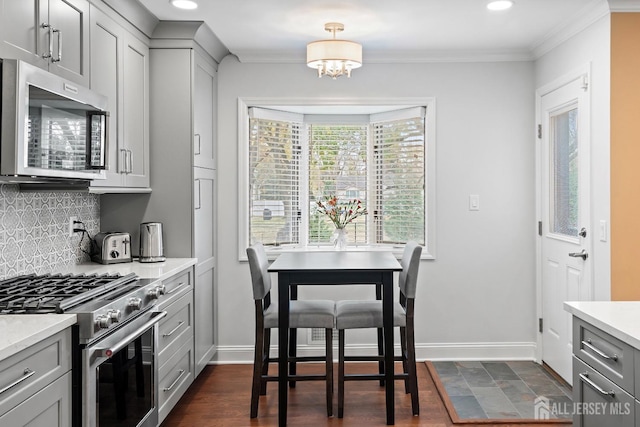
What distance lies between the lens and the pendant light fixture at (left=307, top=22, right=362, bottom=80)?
3.33 m

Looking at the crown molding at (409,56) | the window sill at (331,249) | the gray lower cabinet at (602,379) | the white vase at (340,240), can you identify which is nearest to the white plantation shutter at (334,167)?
the window sill at (331,249)

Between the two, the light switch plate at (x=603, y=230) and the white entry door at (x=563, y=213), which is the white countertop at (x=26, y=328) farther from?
the white entry door at (x=563, y=213)

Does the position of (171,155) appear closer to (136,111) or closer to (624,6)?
(136,111)

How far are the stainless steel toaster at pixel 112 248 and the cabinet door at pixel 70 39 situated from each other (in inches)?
39.4

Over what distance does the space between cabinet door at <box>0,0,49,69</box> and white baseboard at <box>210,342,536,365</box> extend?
2670mm

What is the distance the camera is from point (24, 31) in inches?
84.0

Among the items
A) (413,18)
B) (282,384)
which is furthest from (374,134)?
(282,384)

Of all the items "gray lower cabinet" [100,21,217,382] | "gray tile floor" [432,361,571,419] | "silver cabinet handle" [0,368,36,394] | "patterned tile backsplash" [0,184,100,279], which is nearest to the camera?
"silver cabinet handle" [0,368,36,394]

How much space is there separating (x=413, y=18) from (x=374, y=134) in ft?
4.41

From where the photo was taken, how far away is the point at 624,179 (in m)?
3.00

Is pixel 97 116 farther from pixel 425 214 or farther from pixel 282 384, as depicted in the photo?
pixel 425 214

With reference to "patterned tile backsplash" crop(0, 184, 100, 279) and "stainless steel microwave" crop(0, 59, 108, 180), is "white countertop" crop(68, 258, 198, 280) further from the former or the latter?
"stainless steel microwave" crop(0, 59, 108, 180)

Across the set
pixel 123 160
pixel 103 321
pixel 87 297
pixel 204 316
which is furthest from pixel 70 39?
pixel 204 316

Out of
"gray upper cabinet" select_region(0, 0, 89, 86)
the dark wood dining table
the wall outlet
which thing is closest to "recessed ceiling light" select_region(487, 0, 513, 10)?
the dark wood dining table
